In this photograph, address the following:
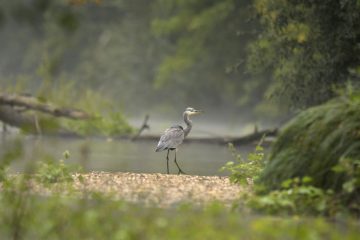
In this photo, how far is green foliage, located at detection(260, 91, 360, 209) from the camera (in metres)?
11.1

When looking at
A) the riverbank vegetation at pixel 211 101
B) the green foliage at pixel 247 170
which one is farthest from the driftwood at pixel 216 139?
the green foliage at pixel 247 170

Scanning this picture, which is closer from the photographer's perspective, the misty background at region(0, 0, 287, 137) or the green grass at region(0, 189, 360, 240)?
the green grass at region(0, 189, 360, 240)

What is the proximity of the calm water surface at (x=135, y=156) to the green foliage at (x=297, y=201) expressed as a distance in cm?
713

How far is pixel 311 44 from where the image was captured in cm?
2070

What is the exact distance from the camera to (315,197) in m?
10.8

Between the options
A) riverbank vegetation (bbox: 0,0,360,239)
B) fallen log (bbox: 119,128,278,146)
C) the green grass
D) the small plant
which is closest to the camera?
the green grass

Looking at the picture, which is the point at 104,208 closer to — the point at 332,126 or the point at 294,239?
the point at 294,239

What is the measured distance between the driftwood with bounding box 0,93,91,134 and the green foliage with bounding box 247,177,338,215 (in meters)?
14.0

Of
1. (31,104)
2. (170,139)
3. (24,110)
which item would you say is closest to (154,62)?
(24,110)

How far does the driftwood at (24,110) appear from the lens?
80.4 feet

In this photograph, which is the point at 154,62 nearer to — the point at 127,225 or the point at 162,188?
the point at 162,188

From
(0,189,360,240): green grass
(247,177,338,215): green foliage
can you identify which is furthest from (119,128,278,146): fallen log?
(0,189,360,240): green grass

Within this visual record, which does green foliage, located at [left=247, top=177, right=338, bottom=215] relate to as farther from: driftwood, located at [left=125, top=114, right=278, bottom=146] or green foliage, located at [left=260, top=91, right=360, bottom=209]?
driftwood, located at [left=125, top=114, right=278, bottom=146]

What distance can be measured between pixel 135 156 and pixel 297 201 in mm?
12812
